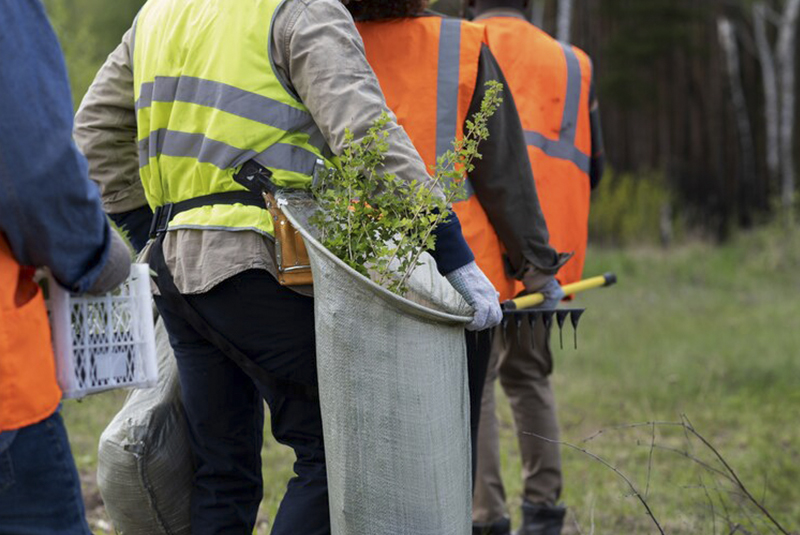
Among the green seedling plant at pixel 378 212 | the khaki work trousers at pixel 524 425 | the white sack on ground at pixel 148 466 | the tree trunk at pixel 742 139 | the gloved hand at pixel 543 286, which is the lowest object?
the tree trunk at pixel 742 139

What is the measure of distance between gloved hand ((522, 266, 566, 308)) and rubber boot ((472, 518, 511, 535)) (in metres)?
1.08

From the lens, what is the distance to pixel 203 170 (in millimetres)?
2678

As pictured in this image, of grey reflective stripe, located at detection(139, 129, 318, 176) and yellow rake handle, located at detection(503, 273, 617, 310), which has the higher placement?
grey reflective stripe, located at detection(139, 129, 318, 176)

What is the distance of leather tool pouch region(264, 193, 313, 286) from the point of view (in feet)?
8.50

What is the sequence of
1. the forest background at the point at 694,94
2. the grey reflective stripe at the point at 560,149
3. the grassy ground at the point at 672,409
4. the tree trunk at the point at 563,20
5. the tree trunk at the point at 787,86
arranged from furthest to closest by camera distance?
the tree trunk at the point at 787,86
the forest background at the point at 694,94
the tree trunk at the point at 563,20
the grassy ground at the point at 672,409
the grey reflective stripe at the point at 560,149

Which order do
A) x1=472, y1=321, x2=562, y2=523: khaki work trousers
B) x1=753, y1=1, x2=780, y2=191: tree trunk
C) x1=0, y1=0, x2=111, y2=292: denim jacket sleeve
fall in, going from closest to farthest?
x1=0, y1=0, x2=111, y2=292: denim jacket sleeve < x1=472, y1=321, x2=562, y2=523: khaki work trousers < x1=753, y1=1, x2=780, y2=191: tree trunk

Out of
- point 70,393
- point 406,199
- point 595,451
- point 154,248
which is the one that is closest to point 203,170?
point 154,248

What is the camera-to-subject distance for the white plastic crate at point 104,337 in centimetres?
201

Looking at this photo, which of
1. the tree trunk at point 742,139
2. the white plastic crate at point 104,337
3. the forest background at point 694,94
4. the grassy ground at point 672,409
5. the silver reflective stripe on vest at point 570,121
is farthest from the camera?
the tree trunk at point 742,139

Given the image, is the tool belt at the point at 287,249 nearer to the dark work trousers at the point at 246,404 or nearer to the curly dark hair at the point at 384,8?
the dark work trousers at the point at 246,404

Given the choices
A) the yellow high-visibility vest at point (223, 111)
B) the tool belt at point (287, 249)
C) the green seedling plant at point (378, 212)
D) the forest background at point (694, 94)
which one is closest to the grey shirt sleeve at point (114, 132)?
the yellow high-visibility vest at point (223, 111)

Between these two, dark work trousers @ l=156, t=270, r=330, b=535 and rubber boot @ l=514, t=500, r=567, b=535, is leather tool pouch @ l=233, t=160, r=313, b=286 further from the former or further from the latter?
rubber boot @ l=514, t=500, r=567, b=535

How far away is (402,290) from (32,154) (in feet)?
3.30

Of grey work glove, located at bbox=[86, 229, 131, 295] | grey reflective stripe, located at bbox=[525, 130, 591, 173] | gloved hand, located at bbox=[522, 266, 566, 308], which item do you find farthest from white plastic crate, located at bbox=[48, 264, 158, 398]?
grey reflective stripe, located at bbox=[525, 130, 591, 173]
